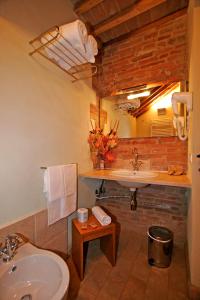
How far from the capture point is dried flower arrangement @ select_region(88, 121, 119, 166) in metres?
2.12

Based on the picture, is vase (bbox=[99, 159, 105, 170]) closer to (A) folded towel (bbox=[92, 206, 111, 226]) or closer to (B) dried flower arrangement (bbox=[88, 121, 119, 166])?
(B) dried flower arrangement (bbox=[88, 121, 119, 166])

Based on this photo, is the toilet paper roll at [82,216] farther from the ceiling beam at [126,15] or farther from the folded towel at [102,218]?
the ceiling beam at [126,15]

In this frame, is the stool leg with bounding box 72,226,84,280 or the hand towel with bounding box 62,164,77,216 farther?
the hand towel with bounding box 62,164,77,216

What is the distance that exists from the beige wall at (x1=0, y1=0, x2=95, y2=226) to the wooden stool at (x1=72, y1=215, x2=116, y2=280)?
479 millimetres

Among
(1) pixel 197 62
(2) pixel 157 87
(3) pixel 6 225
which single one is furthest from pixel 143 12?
(3) pixel 6 225

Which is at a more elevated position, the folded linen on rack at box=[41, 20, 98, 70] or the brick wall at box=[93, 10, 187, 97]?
the brick wall at box=[93, 10, 187, 97]

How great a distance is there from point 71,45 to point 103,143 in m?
1.19

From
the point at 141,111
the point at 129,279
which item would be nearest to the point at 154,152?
the point at 141,111

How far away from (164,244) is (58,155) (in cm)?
140

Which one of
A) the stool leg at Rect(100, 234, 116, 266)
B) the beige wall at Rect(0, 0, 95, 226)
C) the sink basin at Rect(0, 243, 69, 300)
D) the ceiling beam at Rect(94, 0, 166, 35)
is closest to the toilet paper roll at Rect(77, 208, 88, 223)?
the stool leg at Rect(100, 234, 116, 266)

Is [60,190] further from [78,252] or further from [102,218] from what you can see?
[78,252]

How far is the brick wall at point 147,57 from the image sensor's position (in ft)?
6.03

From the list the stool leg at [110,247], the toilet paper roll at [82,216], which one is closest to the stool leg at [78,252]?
the toilet paper roll at [82,216]

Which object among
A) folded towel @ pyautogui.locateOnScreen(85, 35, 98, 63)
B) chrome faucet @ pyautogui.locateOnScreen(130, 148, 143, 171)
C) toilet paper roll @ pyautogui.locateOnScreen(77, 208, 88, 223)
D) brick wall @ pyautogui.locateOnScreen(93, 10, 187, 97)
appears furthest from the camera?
chrome faucet @ pyautogui.locateOnScreen(130, 148, 143, 171)
